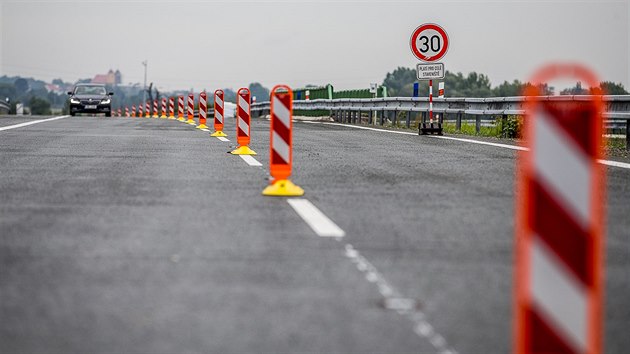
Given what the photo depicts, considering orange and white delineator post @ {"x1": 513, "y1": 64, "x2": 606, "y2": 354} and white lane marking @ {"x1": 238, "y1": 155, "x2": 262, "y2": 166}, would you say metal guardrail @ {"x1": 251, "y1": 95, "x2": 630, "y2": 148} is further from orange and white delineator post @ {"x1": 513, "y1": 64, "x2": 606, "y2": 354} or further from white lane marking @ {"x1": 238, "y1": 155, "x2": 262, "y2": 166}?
orange and white delineator post @ {"x1": 513, "y1": 64, "x2": 606, "y2": 354}

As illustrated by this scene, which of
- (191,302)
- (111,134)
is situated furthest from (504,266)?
(111,134)

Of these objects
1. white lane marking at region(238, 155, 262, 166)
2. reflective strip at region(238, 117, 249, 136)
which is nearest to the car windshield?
reflective strip at region(238, 117, 249, 136)

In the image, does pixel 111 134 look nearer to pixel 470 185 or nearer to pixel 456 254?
pixel 470 185

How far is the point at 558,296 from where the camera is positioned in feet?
11.2

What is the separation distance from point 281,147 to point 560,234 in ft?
24.2

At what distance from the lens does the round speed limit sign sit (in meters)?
22.8

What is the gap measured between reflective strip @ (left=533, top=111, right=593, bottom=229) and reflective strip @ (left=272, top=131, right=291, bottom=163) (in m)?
7.26

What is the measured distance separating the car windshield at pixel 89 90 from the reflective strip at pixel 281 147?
39804mm

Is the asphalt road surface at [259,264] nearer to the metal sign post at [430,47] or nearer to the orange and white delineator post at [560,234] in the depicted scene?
the orange and white delineator post at [560,234]

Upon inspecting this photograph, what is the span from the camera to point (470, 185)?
36.3 feet

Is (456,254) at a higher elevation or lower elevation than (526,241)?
lower

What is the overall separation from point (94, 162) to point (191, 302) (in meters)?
8.85

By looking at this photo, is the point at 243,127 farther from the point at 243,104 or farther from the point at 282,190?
the point at 282,190

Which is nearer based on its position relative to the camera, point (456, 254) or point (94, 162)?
point (456, 254)
